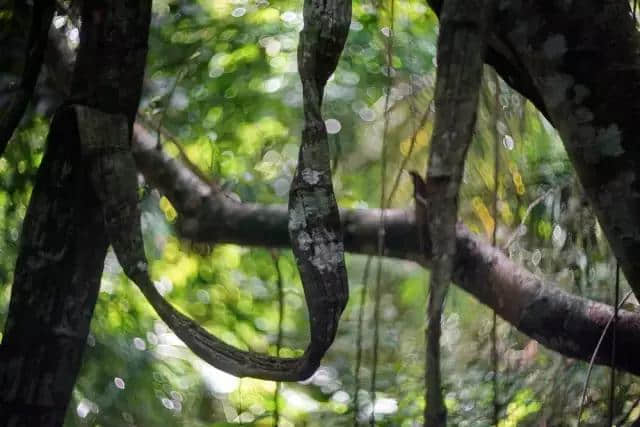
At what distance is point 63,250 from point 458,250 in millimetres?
482

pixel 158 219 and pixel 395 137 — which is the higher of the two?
pixel 395 137

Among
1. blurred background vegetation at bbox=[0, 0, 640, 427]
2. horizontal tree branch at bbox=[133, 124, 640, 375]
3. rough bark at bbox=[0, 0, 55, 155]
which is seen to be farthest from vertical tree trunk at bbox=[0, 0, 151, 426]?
horizontal tree branch at bbox=[133, 124, 640, 375]

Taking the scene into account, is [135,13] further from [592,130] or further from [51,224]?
[592,130]

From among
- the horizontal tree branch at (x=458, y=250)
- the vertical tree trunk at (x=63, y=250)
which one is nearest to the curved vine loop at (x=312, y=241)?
the vertical tree trunk at (x=63, y=250)

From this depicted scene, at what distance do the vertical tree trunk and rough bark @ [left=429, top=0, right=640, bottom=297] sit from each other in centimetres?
39

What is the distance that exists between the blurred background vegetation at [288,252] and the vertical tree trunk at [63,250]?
0.96 ft

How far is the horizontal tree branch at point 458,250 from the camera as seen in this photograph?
3.04 feet

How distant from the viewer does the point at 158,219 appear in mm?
1246

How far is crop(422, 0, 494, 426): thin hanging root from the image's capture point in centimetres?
43

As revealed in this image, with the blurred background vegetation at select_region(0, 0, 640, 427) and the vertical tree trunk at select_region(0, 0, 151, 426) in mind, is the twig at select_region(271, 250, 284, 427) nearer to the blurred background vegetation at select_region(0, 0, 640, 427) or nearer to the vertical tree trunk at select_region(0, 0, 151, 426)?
the blurred background vegetation at select_region(0, 0, 640, 427)

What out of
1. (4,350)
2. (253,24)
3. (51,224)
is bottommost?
(4,350)

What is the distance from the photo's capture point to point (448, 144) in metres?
0.44

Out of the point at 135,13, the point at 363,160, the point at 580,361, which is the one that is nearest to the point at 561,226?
the point at 580,361

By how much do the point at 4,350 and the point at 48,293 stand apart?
0.24 feet
